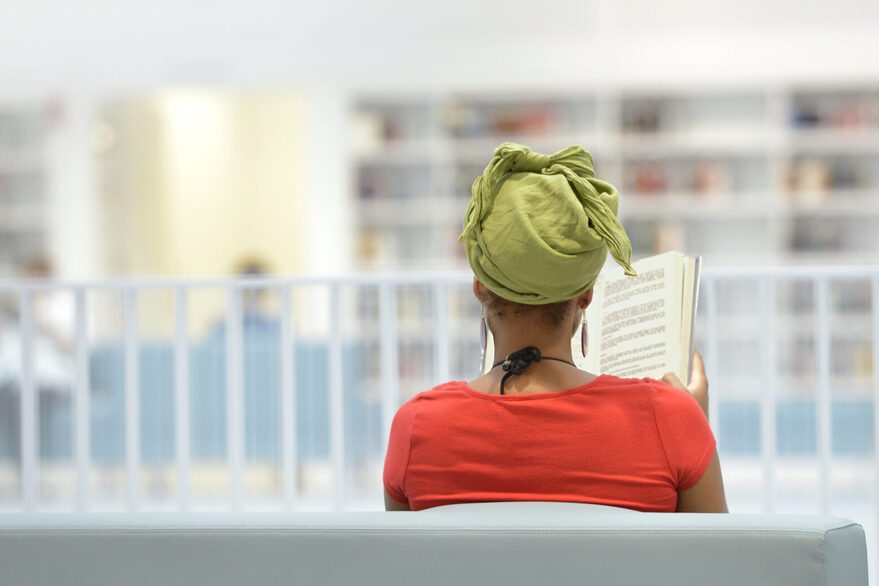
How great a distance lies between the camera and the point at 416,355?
439 cm

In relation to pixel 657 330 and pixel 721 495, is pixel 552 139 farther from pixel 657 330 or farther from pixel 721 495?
pixel 721 495

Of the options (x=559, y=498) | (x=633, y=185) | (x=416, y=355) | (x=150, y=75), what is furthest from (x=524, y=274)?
(x=150, y=75)

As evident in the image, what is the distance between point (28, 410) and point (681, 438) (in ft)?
5.63

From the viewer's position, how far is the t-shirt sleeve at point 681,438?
104 cm

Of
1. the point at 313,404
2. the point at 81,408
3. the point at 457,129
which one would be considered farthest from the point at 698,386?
the point at 457,129

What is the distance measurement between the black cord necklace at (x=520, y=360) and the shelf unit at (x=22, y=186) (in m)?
5.31

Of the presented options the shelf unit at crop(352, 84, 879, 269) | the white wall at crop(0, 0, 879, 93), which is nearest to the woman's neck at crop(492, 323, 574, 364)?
the shelf unit at crop(352, 84, 879, 269)

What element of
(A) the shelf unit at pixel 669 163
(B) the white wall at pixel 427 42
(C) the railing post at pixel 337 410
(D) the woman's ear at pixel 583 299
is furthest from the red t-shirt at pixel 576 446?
(B) the white wall at pixel 427 42

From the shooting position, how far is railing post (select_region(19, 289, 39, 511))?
2.20 metres

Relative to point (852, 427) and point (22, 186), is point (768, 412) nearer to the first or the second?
point (852, 427)

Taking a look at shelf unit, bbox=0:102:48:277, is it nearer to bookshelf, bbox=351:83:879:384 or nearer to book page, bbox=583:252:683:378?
bookshelf, bbox=351:83:879:384

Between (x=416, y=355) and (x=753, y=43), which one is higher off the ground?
(x=753, y=43)

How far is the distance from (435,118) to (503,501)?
4.64 meters

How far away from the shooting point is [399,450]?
3.65 ft
